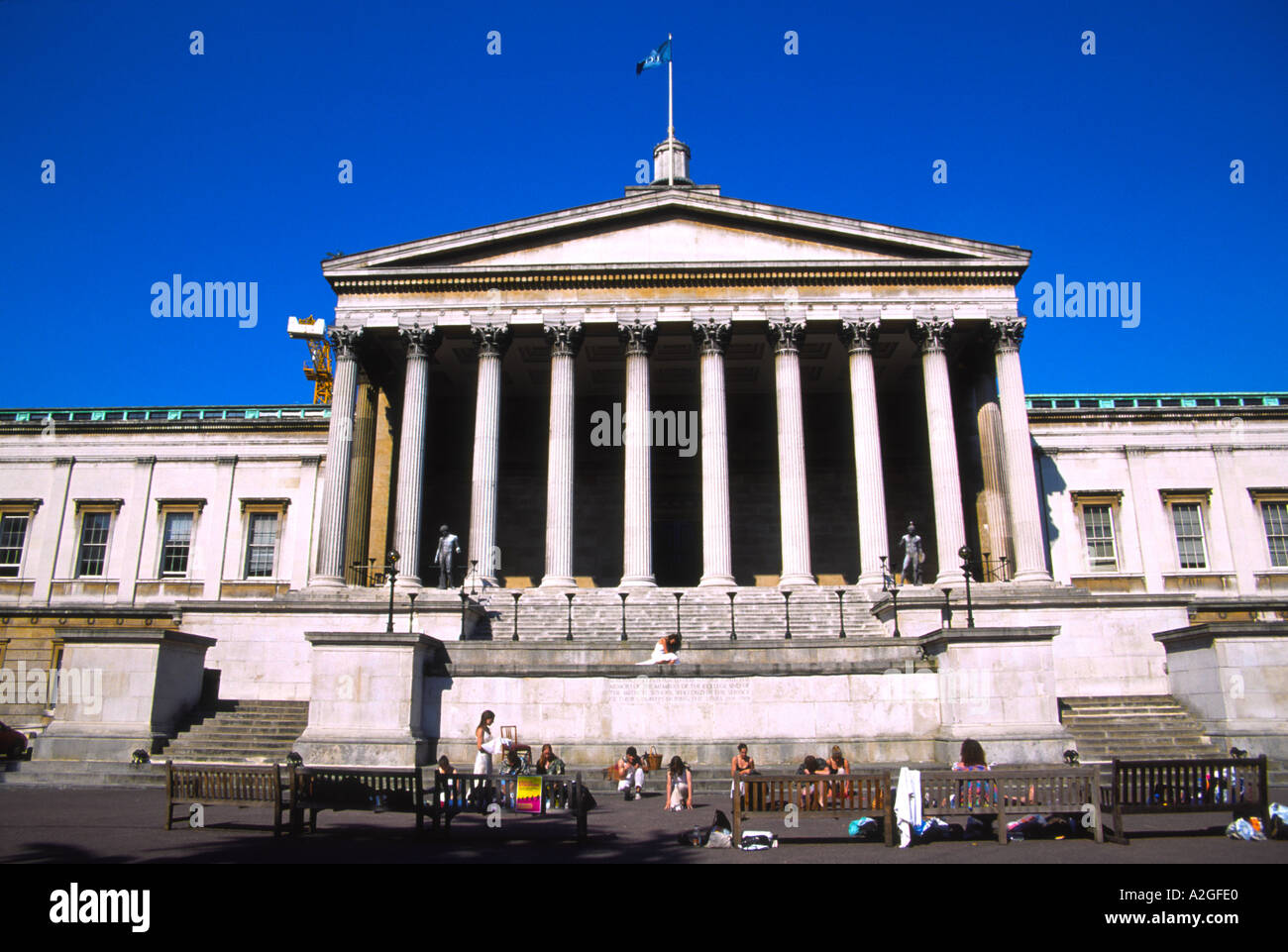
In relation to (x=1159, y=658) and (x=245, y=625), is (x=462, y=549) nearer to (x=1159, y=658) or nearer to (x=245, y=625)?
(x=245, y=625)

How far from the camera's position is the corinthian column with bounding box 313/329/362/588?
31.4 m

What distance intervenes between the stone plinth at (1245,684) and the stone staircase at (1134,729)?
1.77 ft

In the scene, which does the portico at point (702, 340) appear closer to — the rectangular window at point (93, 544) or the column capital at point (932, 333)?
the column capital at point (932, 333)

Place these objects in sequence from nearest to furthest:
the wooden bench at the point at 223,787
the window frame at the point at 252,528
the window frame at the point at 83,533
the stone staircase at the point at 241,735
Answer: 1. the wooden bench at the point at 223,787
2. the stone staircase at the point at 241,735
3. the window frame at the point at 252,528
4. the window frame at the point at 83,533

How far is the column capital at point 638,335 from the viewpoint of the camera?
1315 inches

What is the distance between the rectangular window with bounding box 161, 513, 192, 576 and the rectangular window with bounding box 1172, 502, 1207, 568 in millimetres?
43107

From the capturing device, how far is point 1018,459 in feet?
105

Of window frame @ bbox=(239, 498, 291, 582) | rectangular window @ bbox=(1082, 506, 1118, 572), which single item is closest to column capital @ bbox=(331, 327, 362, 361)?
window frame @ bbox=(239, 498, 291, 582)

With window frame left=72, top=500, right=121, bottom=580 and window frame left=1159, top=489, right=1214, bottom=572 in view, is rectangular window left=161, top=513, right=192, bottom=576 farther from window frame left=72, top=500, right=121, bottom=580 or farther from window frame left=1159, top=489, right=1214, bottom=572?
window frame left=1159, top=489, right=1214, bottom=572

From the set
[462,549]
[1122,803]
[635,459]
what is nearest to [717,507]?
[635,459]

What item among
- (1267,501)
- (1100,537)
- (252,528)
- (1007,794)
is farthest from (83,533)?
(1267,501)

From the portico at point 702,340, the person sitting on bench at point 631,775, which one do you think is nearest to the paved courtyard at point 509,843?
the person sitting on bench at point 631,775

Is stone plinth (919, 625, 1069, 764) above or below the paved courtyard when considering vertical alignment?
above
